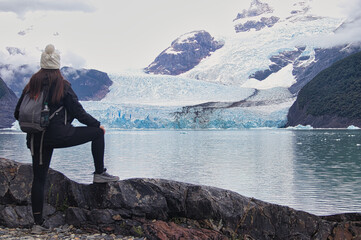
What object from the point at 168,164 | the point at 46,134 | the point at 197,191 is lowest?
the point at 168,164

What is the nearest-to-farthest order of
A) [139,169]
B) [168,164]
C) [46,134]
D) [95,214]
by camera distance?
[46,134], [95,214], [139,169], [168,164]

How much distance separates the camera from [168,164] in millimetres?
18641

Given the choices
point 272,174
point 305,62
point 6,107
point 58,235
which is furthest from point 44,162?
point 305,62

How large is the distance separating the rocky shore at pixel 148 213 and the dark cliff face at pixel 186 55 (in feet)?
565

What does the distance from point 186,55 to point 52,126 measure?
182 metres

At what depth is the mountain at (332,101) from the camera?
6550 cm

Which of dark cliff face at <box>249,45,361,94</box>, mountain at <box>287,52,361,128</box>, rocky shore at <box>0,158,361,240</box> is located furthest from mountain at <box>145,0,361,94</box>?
rocky shore at <box>0,158,361,240</box>

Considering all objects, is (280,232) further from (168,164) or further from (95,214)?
(168,164)

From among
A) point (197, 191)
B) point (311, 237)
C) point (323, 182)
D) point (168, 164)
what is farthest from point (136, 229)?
point (168, 164)

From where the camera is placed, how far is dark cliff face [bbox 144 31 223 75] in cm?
18038

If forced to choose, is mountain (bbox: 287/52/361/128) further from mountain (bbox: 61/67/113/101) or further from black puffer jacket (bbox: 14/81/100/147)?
black puffer jacket (bbox: 14/81/100/147)

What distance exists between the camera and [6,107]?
8750 centimetres

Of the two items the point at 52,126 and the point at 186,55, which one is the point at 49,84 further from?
the point at 186,55

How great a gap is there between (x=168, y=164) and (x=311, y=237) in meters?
13.7
